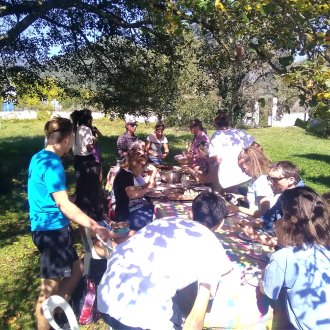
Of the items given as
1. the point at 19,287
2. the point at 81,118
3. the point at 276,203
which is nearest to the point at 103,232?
the point at 276,203

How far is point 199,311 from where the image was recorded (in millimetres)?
1824

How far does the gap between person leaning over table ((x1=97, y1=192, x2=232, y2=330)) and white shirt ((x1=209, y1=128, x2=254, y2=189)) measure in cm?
269

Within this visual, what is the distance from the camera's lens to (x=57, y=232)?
9.68 feet

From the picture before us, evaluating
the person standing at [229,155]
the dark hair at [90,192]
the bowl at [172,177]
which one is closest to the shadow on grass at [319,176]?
the bowl at [172,177]

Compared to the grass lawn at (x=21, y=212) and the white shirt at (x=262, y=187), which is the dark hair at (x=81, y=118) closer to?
the grass lawn at (x=21, y=212)

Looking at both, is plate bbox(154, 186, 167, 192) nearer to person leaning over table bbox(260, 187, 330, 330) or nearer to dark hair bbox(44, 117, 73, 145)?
dark hair bbox(44, 117, 73, 145)

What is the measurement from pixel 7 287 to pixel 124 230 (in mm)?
1523

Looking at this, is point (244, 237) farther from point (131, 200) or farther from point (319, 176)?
point (319, 176)

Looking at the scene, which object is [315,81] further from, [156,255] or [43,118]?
[43,118]

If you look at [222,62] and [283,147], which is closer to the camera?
[222,62]

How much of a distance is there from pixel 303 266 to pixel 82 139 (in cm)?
446

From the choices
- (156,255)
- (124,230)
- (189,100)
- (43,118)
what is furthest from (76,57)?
(43,118)

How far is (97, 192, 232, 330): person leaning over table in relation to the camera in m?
1.85

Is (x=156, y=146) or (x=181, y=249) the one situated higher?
(x=181, y=249)
